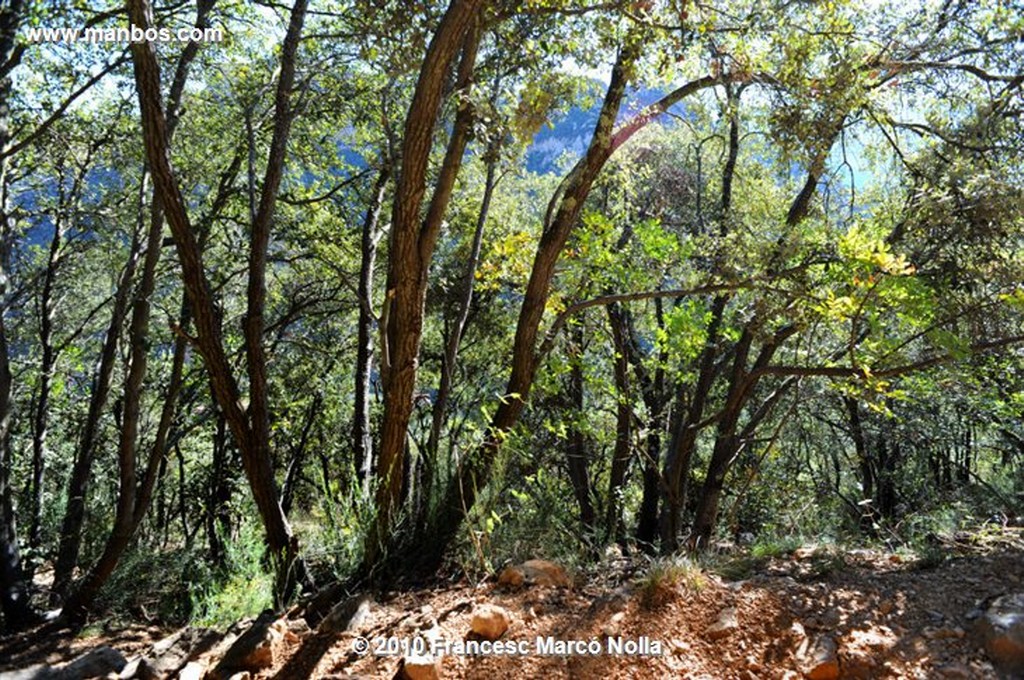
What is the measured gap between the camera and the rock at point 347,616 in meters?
3.06

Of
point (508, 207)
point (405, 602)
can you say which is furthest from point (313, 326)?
point (405, 602)

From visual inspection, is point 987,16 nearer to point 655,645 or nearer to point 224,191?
point 655,645

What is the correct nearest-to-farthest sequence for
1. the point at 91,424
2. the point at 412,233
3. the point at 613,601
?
the point at 613,601, the point at 412,233, the point at 91,424

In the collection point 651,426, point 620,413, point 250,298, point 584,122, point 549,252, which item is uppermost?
point 584,122

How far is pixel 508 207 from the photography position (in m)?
11.3

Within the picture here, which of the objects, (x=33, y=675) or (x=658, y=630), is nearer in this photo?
(x=658, y=630)

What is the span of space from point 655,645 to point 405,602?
4.25 ft

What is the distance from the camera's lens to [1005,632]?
2510mm

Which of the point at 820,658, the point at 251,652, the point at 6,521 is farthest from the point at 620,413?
the point at 6,521

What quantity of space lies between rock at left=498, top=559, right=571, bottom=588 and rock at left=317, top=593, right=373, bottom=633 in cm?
67

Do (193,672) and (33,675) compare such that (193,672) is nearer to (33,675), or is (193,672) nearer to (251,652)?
(251,652)

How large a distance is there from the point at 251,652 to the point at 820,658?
229cm

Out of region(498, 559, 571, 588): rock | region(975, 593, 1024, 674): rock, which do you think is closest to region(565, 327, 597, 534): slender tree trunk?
region(498, 559, 571, 588): rock

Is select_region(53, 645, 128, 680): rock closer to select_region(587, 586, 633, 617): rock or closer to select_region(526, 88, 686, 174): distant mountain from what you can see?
select_region(587, 586, 633, 617): rock
